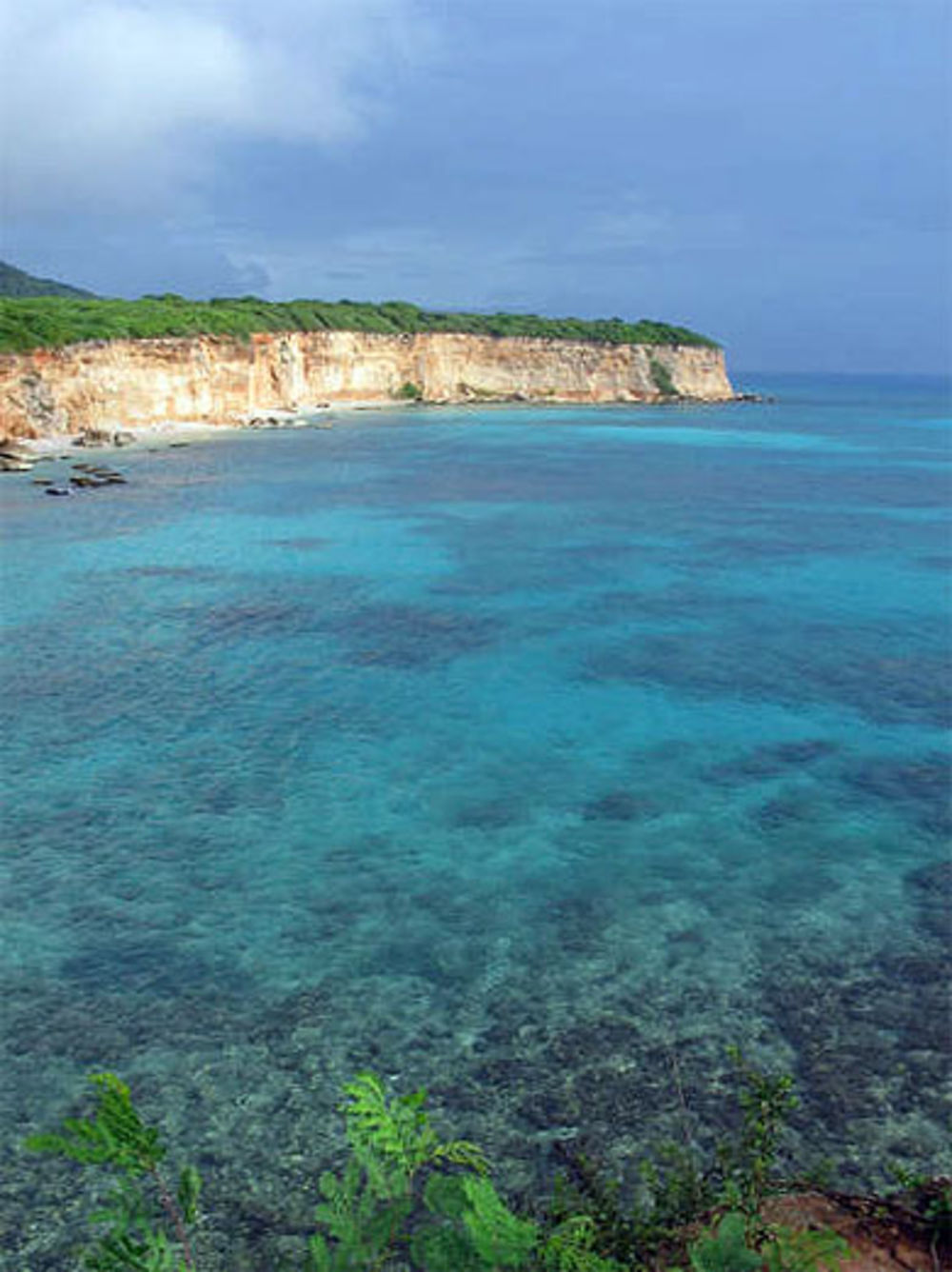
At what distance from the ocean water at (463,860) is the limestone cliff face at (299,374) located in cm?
3586

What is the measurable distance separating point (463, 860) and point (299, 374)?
96.9 meters

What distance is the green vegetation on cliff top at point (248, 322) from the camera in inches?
2557

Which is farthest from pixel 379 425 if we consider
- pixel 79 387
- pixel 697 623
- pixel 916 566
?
pixel 697 623

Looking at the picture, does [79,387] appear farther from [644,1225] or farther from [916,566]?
[644,1225]

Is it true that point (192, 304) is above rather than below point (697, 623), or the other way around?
above

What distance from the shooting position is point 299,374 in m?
104

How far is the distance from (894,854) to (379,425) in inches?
3365

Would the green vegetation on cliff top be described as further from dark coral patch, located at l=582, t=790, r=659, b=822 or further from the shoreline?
dark coral patch, located at l=582, t=790, r=659, b=822

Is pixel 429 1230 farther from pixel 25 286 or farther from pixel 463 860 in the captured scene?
pixel 25 286

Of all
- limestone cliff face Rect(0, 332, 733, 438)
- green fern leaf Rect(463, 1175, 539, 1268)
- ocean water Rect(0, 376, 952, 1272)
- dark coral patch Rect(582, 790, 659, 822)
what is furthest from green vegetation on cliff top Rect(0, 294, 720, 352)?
green fern leaf Rect(463, 1175, 539, 1268)

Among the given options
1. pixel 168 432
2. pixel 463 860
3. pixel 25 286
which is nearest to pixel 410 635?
pixel 463 860

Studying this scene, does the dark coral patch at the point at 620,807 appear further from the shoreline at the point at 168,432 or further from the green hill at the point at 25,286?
the green hill at the point at 25,286

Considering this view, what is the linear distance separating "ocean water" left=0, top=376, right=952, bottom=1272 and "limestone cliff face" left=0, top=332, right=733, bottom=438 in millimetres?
35862

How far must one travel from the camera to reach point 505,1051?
9781mm
